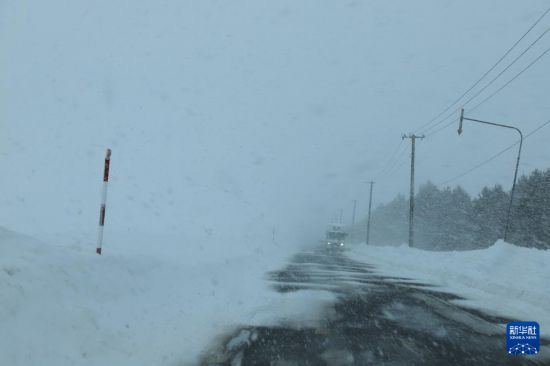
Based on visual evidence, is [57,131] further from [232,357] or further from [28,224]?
[232,357]

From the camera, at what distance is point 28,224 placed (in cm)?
2030

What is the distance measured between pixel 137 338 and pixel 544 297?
9.97 m

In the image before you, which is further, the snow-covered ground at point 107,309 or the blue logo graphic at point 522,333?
the snow-covered ground at point 107,309

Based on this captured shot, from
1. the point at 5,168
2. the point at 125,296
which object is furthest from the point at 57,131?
the point at 125,296

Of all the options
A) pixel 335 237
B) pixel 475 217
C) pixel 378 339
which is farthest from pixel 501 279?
pixel 475 217

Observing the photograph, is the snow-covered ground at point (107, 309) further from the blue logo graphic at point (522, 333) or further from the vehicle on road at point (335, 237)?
the vehicle on road at point (335, 237)

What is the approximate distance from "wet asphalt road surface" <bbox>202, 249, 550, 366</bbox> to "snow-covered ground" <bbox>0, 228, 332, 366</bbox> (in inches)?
22.8

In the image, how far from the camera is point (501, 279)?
16.8 meters

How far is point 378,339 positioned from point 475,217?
3577 inches

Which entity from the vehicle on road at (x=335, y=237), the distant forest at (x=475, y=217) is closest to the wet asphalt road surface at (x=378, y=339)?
the vehicle on road at (x=335, y=237)

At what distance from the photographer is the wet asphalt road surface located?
19.5 ft

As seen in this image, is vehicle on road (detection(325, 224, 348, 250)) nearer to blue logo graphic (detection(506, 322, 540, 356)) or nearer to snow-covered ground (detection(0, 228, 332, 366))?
snow-covered ground (detection(0, 228, 332, 366))

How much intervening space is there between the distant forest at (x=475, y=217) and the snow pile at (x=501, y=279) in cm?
5122

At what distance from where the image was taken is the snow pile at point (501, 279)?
35.8 feet
